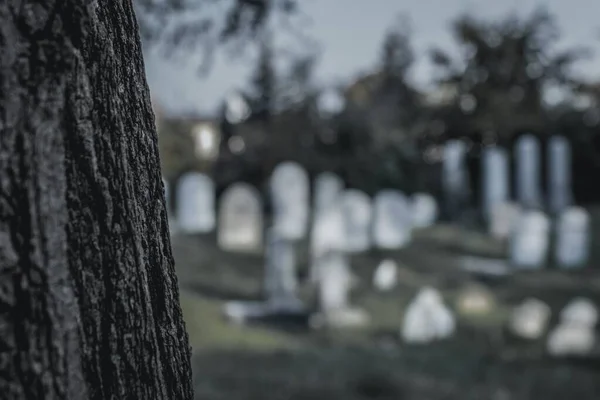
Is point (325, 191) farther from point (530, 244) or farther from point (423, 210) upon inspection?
point (423, 210)

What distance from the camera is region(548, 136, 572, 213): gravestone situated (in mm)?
16062

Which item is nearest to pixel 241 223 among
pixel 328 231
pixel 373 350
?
pixel 328 231

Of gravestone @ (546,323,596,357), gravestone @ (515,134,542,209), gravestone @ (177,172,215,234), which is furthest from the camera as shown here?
gravestone @ (515,134,542,209)

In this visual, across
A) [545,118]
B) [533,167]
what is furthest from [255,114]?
[545,118]

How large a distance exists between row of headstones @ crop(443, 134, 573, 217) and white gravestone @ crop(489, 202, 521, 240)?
4.94 ft

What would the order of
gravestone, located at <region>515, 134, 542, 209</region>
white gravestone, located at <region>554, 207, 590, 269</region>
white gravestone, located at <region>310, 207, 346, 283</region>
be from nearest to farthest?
white gravestone, located at <region>310, 207, 346, 283</region> → white gravestone, located at <region>554, 207, 590, 269</region> → gravestone, located at <region>515, 134, 542, 209</region>

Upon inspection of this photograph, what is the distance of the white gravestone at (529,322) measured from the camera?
822 centimetres

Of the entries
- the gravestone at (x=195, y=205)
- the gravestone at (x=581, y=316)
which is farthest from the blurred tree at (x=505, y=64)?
the gravestone at (x=581, y=316)

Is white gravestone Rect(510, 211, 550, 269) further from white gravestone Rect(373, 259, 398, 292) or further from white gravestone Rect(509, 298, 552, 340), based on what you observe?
white gravestone Rect(509, 298, 552, 340)

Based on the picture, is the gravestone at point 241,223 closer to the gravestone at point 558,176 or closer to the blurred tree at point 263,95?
the blurred tree at point 263,95

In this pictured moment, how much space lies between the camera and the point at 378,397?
6242mm

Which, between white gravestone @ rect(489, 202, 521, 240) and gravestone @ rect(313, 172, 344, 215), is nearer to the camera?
gravestone @ rect(313, 172, 344, 215)

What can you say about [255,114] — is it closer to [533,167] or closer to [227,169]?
[227,169]

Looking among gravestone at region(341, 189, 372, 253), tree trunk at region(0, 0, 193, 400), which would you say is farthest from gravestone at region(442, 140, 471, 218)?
tree trunk at region(0, 0, 193, 400)
